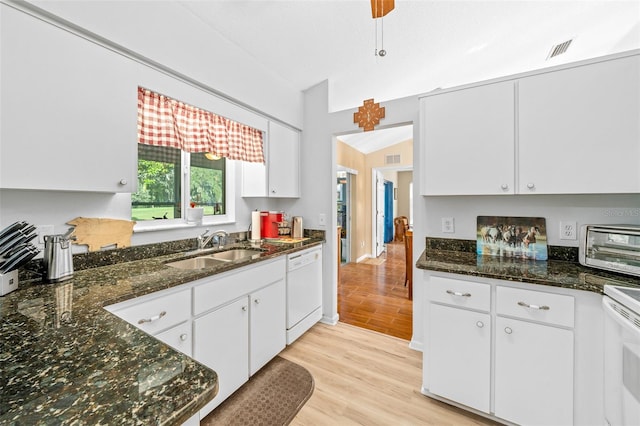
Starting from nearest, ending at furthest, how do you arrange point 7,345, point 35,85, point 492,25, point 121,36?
point 7,345 < point 35,85 < point 121,36 < point 492,25

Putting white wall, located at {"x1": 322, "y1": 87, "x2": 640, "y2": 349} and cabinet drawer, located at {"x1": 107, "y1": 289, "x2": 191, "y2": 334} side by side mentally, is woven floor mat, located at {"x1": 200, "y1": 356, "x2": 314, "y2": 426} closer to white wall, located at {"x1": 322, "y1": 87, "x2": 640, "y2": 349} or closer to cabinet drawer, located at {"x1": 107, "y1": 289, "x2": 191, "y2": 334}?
cabinet drawer, located at {"x1": 107, "y1": 289, "x2": 191, "y2": 334}

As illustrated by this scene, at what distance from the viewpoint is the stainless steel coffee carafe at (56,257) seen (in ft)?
4.25

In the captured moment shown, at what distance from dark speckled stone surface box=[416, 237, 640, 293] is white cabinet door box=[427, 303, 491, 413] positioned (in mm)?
258

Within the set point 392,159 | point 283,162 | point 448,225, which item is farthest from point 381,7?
point 392,159

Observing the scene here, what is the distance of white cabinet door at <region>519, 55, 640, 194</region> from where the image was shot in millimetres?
1465

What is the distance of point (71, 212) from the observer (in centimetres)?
151

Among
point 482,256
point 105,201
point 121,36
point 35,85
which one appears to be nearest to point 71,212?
point 105,201

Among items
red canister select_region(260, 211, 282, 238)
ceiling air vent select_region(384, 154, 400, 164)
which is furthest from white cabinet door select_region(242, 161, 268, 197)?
ceiling air vent select_region(384, 154, 400, 164)

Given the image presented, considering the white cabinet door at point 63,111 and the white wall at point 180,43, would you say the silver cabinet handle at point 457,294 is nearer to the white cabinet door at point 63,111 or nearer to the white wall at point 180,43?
the white cabinet door at point 63,111

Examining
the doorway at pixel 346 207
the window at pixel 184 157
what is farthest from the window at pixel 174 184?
the doorway at pixel 346 207

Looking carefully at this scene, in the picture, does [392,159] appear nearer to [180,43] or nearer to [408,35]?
[408,35]

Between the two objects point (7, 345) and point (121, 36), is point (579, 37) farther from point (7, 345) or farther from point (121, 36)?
point (7, 345)

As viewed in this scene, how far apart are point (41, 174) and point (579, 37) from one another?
4.31 meters

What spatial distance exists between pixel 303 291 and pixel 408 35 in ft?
7.90
